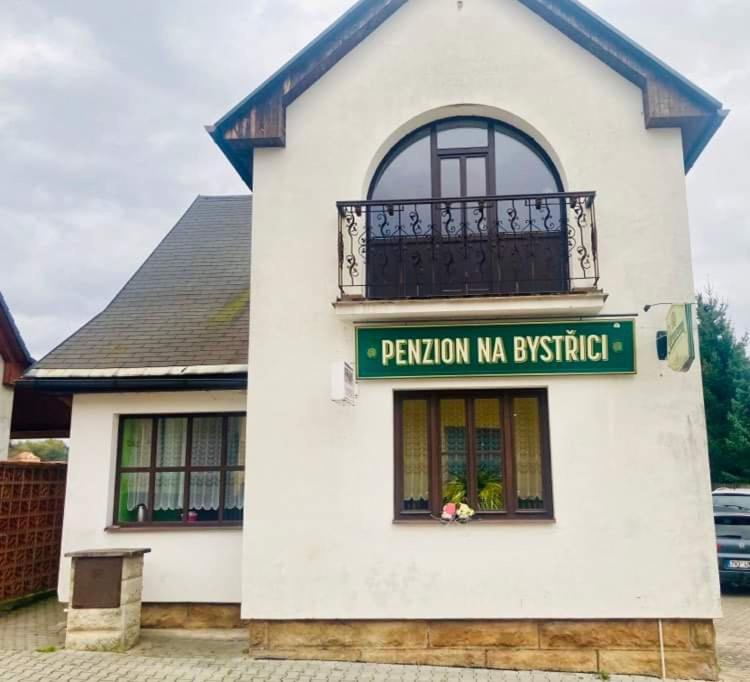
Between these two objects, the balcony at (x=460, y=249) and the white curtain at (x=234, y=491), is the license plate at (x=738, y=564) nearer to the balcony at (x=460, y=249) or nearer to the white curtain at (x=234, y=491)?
the balcony at (x=460, y=249)

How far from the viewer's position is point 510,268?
7633 millimetres

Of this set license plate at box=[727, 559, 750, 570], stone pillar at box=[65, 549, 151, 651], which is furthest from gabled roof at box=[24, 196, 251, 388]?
license plate at box=[727, 559, 750, 570]

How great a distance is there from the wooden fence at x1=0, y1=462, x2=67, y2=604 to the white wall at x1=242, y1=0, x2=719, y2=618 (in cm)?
436

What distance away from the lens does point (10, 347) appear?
1098 cm

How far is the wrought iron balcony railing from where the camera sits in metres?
7.57

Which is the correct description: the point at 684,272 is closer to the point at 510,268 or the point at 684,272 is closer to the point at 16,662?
the point at 510,268

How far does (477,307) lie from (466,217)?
1.17 meters

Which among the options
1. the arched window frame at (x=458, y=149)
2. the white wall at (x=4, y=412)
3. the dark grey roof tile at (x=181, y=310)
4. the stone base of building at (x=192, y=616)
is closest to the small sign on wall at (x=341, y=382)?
the dark grey roof tile at (x=181, y=310)

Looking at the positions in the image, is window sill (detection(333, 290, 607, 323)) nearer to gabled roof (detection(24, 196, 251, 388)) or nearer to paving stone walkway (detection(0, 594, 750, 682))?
gabled roof (detection(24, 196, 251, 388))

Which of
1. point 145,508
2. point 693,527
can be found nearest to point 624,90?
point 693,527

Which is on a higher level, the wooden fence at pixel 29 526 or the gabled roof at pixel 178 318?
the gabled roof at pixel 178 318

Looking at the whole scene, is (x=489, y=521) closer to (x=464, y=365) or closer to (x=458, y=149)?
(x=464, y=365)

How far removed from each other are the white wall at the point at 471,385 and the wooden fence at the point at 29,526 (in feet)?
14.3

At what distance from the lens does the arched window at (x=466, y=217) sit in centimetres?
762
